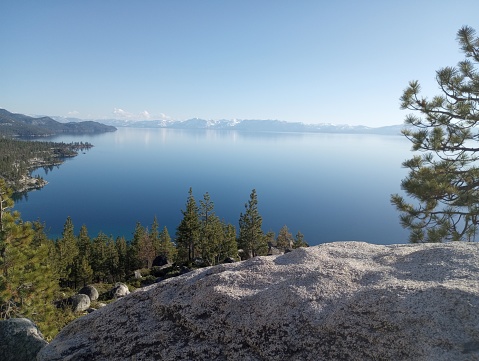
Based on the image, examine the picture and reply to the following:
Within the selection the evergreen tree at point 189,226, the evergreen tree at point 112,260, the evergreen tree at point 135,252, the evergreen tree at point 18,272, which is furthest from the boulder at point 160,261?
the evergreen tree at point 18,272

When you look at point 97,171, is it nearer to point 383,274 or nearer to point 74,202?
point 74,202

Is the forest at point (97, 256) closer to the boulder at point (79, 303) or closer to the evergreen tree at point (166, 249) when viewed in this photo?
the evergreen tree at point (166, 249)

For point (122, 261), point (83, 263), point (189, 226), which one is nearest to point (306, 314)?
point (189, 226)

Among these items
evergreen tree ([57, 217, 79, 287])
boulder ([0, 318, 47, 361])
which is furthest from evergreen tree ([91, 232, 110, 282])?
boulder ([0, 318, 47, 361])

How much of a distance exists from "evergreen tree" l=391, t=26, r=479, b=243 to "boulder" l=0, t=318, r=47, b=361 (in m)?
10.4

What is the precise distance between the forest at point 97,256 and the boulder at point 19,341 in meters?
Result: 9.49

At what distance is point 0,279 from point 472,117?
18696mm

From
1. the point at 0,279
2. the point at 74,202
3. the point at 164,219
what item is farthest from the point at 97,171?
the point at 0,279

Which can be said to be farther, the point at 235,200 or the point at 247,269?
the point at 235,200

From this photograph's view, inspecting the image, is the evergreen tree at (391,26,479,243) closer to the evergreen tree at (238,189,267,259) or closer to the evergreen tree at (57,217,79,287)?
the evergreen tree at (238,189,267,259)

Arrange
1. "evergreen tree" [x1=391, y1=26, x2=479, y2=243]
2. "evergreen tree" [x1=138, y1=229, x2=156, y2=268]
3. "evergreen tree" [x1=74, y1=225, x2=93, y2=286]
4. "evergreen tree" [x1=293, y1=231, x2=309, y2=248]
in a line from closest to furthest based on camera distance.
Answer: "evergreen tree" [x1=391, y1=26, x2=479, y2=243] → "evergreen tree" [x1=74, y1=225, x2=93, y2=286] → "evergreen tree" [x1=293, y1=231, x2=309, y2=248] → "evergreen tree" [x1=138, y1=229, x2=156, y2=268]

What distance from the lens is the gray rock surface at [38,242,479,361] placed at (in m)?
2.94

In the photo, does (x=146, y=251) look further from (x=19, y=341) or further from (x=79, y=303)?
(x=19, y=341)

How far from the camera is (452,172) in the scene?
31.2 ft
